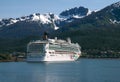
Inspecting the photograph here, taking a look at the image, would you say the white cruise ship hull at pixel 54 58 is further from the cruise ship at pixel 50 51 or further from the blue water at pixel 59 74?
the blue water at pixel 59 74

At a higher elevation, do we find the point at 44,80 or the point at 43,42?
the point at 43,42

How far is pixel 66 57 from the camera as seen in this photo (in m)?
142

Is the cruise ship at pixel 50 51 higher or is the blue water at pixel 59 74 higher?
the cruise ship at pixel 50 51

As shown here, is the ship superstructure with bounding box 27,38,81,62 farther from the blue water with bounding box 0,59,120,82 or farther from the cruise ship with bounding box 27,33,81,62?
the blue water with bounding box 0,59,120,82

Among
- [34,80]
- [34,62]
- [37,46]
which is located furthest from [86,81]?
[37,46]

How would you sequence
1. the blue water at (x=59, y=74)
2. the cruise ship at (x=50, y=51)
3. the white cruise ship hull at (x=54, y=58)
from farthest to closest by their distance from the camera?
the cruise ship at (x=50, y=51)
the white cruise ship hull at (x=54, y=58)
the blue water at (x=59, y=74)

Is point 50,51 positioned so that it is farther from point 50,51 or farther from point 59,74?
point 59,74

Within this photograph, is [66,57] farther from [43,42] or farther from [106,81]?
[106,81]

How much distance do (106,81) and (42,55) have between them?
65.1 metres

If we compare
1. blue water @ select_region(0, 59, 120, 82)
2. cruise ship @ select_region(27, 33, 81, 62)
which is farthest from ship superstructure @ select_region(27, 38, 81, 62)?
blue water @ select_region(0, 59, 120, 82)

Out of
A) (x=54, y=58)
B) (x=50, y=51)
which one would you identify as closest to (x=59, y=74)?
(x=54, y=58)

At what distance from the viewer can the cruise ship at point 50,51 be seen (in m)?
132

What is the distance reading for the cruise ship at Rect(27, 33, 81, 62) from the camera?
131750mm

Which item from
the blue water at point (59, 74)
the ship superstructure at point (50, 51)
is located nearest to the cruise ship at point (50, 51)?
the ship superstructure at point (50, 51)
